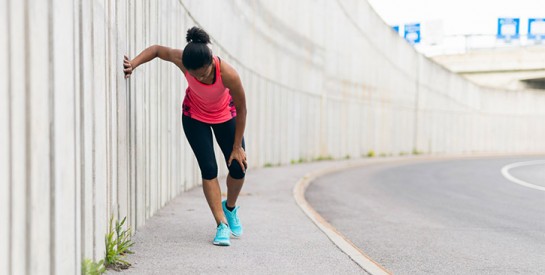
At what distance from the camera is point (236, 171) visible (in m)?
5.13

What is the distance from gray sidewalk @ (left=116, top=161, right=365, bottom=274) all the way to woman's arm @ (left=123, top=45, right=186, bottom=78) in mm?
1329

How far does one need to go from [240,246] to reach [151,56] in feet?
5.38

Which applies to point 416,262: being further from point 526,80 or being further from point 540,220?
point 526,80

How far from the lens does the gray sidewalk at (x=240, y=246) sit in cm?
412

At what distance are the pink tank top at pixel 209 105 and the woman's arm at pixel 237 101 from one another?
13cm

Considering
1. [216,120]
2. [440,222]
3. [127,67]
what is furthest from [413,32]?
[127,67]

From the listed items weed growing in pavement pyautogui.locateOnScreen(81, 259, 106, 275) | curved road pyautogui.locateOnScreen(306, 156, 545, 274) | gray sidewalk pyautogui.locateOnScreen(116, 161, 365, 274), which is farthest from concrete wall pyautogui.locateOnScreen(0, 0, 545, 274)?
curved road pyautogui.locateOnScreen(306, 156, 545, 274)

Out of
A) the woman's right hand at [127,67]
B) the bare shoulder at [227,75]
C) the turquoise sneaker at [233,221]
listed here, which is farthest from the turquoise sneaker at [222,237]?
the woman's right hand at [127,67]

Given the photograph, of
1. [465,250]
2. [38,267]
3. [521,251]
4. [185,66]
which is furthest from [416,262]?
[38,267]

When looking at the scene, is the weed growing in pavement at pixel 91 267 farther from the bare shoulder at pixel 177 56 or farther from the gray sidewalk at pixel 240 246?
the bare shoulder at pixel 177 56

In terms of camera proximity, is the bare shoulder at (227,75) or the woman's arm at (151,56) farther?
the woman's arm at (151,56)

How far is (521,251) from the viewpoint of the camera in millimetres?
5496

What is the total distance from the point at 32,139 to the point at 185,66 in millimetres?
1768

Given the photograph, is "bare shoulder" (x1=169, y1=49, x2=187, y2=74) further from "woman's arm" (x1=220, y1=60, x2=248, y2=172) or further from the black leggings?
the black leggings
